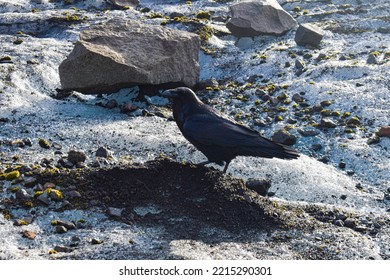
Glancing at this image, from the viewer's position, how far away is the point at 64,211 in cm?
573

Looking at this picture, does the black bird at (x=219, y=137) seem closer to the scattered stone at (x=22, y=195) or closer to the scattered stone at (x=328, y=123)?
the scattered stone at (x=22, y=195)

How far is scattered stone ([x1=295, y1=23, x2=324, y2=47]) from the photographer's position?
10.3 m

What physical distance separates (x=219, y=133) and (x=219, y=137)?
0.15ft

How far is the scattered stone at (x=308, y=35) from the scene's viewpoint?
10273 millimetres

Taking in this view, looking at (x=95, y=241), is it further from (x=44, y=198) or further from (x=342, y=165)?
(x=342, y=165)

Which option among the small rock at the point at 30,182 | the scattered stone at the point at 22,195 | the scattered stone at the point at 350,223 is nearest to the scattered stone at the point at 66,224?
the scattered stone at the point at 22,195

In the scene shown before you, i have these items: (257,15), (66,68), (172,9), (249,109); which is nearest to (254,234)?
(249,109)

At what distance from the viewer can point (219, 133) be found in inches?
264

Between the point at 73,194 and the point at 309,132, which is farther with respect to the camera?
the point at 309,132

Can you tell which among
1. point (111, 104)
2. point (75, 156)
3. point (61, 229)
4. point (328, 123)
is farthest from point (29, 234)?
point (328, 123)

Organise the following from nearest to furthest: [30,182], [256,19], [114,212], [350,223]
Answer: [114,212] → [30,182] → [350,223] → [256,19]

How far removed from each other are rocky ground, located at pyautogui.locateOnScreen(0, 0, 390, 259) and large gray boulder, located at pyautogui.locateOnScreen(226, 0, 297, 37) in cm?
17

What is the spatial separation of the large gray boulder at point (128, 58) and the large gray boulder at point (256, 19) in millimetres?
1730

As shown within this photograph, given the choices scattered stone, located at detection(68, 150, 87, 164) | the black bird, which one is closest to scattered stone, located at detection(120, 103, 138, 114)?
the black bird
